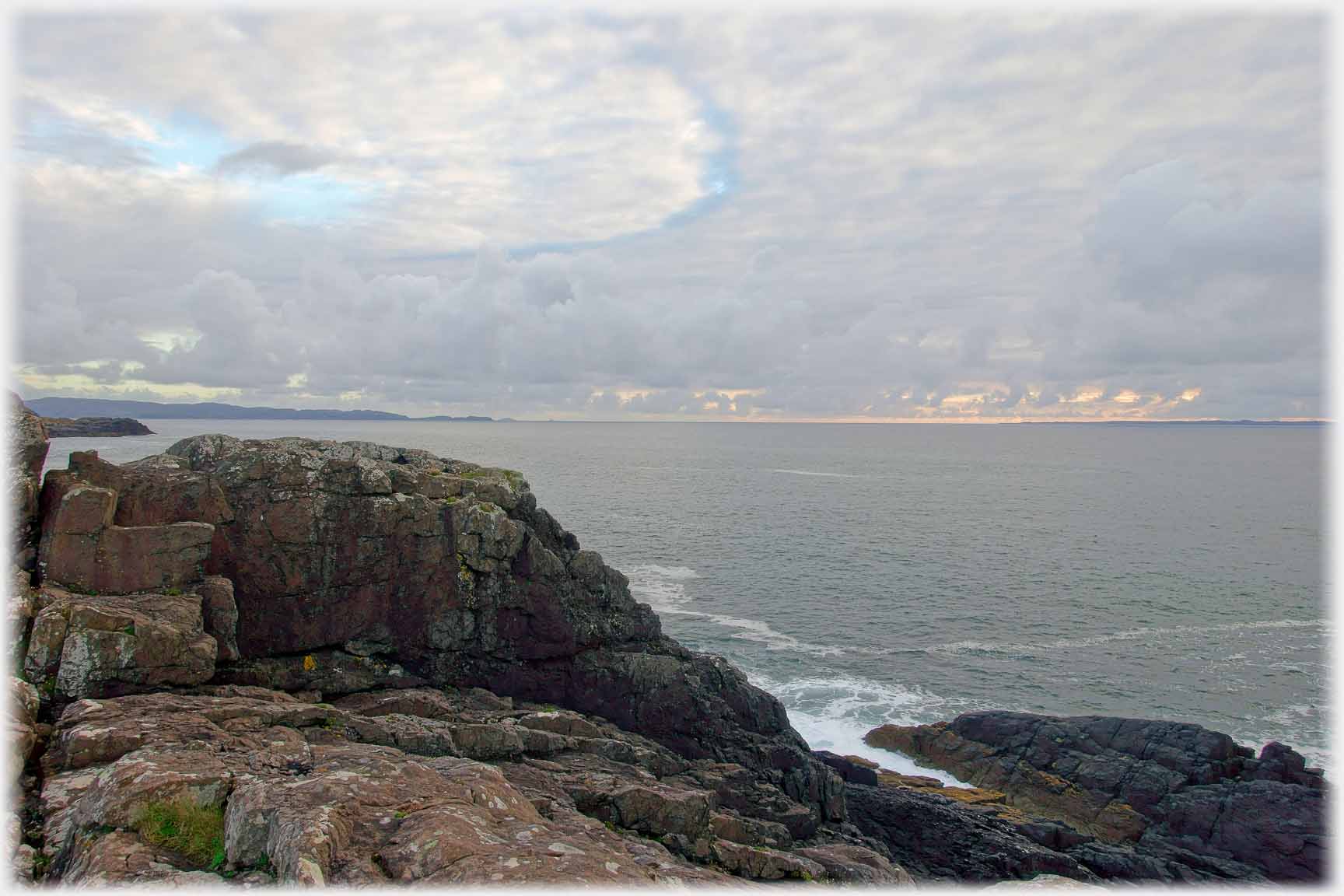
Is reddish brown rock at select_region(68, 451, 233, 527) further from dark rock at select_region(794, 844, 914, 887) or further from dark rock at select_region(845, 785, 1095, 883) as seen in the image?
dark rock at select_region(845, 785, 1095, 883)

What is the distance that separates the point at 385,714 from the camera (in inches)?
898

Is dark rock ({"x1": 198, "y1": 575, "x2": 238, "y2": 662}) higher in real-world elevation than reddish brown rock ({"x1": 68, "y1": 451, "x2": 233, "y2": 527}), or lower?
lower

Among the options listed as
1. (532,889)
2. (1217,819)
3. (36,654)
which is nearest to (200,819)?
(532,889)

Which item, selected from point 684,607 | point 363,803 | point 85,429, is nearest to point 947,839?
point 363,803

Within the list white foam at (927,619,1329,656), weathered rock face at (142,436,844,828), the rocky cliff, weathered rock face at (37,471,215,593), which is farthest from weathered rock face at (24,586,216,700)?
white foam at (927,619,1329,656)

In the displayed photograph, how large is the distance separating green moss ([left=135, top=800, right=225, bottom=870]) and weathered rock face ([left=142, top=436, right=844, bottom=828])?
12.4 m

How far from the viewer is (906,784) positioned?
35094 millimetres

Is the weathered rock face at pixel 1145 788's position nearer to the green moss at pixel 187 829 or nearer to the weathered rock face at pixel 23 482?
the green moss at pixel 187 829

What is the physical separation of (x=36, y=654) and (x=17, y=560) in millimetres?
4263

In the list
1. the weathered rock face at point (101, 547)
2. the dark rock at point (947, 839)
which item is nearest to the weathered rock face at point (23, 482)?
the weathered rock face at point (101, 547)

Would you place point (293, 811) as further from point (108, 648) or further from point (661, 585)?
point (661, 585)

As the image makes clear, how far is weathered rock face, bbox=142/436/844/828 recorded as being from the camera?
25672 millimetres

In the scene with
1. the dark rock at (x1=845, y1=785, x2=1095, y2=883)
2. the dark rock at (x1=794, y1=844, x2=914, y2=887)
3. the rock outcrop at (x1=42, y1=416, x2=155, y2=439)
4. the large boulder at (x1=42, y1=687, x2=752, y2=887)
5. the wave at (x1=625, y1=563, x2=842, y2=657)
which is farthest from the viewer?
the rock outcrop at (x1=42, y1=416, x2=155, y2=439)

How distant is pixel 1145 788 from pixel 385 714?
34.9 m
